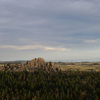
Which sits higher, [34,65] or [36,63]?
[36,63]

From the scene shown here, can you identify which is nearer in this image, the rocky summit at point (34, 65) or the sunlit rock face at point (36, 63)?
the rocky summit at point (34, 65)

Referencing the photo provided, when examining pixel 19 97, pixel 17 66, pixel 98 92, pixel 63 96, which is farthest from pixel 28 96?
pixel 17 66

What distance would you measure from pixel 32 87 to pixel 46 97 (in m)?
6.54

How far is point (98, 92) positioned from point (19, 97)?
36.5 ft

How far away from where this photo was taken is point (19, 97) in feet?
69.8

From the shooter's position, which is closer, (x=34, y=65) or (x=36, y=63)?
(x=34, y=65)

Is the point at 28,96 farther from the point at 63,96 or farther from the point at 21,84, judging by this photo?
the point at 21,84

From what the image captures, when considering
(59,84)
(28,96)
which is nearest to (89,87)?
(59,84)

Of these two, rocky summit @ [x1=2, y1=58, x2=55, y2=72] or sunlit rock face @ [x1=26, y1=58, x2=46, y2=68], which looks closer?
rocky summit @ [x1=2, y1=58, x2=55, y2=72]

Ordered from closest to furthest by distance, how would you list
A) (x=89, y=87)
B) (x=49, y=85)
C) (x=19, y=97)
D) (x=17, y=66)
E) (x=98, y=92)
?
(x=19, y=97) < (x=98, y=92) < (x=89, y=87) < (x=49, y=85) < (x=17, y=66)

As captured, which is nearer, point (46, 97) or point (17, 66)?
point (46, 97)

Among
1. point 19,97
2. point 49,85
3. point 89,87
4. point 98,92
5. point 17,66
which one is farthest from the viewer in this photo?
point 17,66

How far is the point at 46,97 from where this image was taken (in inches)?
840

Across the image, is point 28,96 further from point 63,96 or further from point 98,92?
point 98,92
